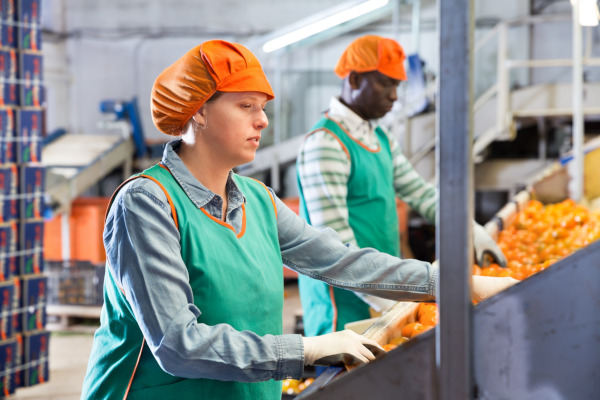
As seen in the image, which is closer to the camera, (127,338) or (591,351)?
(591,351)

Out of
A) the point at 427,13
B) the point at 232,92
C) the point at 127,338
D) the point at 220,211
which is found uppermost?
the point at 427,13

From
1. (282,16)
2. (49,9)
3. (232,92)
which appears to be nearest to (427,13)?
(282,16)

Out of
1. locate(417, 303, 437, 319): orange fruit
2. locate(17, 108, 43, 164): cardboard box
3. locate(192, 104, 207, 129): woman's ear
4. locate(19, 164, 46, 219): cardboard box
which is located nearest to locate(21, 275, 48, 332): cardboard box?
locate(19, 164, 46, 219): cardboard box

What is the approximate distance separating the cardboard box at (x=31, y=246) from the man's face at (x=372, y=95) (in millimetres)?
2643

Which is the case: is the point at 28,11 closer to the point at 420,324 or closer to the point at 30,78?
the point at 30,78

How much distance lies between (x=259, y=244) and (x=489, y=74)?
9241 millimetres

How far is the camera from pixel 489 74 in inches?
398

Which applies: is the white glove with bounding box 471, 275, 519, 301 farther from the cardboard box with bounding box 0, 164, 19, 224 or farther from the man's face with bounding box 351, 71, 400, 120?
the cardboard box with bounding box 0, 164, 19, 224

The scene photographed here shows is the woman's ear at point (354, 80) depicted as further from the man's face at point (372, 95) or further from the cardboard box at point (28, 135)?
the cardboard box at point (28, 135)

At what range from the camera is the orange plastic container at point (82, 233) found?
7.73m

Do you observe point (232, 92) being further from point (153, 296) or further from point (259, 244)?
point (153, 296)

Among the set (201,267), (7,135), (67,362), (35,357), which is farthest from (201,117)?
(67,362)

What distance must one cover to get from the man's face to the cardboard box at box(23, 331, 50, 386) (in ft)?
9.77

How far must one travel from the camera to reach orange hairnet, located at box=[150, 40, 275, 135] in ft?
4.87
